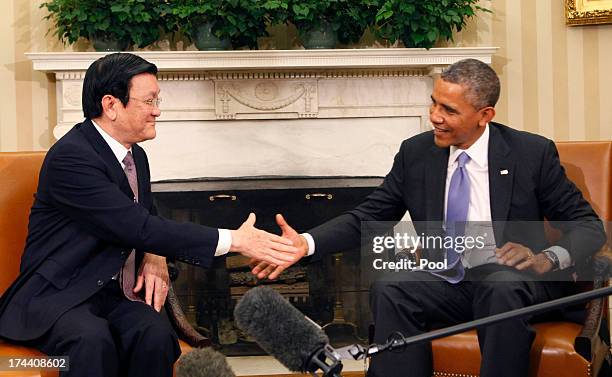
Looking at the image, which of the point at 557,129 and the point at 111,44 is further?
the point at 557,129

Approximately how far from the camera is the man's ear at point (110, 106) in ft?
Result: 9.41

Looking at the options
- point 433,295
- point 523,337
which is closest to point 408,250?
point 433,295

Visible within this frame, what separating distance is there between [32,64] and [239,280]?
62.8 inches

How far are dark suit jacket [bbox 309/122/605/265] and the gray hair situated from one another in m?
0.17

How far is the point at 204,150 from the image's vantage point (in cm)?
471

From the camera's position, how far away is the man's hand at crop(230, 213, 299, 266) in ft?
9.52

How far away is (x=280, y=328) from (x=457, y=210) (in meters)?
1.80

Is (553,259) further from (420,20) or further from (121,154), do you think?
(420,20)

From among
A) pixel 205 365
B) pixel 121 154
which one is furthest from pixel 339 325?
pixel 205 365

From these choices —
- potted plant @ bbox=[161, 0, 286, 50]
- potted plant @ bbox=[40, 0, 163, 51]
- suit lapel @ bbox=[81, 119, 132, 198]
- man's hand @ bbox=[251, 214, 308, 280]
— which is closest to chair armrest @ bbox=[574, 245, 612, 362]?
man's hand @ bbox=[251, 214, 308, 280]

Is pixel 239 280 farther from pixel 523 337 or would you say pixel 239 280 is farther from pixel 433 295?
pixel 523 337

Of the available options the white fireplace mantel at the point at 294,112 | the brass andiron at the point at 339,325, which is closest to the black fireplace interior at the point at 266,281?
the brass andiron at the point at 339,325

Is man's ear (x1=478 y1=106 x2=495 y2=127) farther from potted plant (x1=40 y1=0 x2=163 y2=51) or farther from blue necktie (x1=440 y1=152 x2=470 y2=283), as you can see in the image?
potted plant (x1=40 y1=0 x2=163 y2=51)

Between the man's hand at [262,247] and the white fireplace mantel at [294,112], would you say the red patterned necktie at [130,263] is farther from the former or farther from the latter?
the white fireplace mantel at [294,112]
